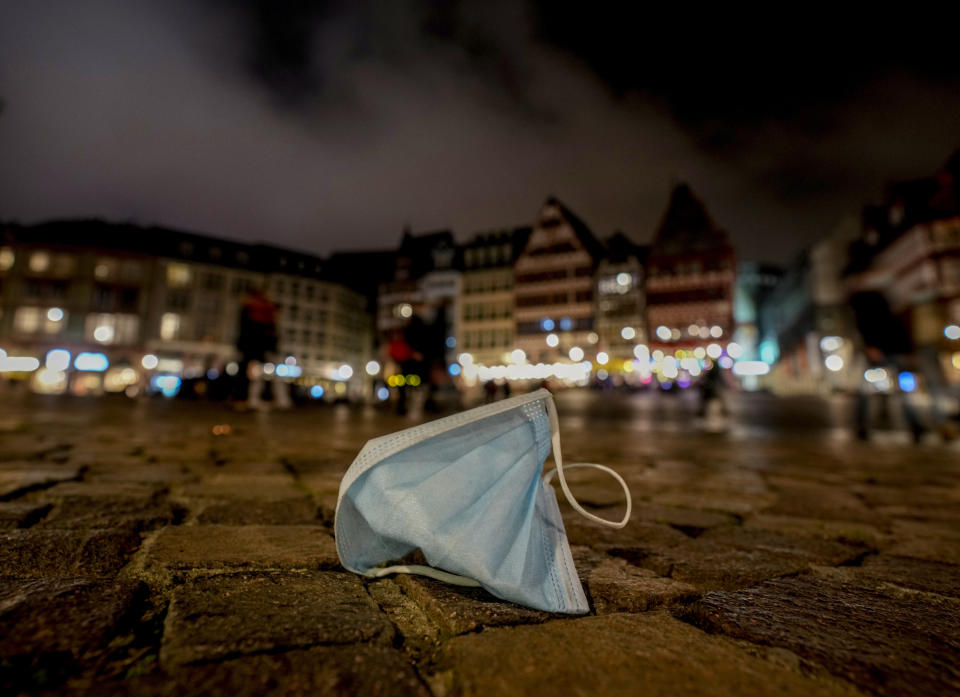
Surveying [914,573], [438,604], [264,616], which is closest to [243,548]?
[264,616]

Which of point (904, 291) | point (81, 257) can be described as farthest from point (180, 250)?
point (904, 291)

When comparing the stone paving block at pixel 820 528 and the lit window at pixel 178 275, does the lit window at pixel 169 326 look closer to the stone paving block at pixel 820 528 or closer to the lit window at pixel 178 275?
the lit window at pixel 178 275

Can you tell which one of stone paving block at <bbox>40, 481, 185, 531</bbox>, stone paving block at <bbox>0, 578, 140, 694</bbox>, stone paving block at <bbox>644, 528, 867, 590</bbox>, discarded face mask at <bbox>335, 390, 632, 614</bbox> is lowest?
stone paving block at <bbox>644, 528, 867, 590</bbox>

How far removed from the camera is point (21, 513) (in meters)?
1.63

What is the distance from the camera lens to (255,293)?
7.99 metres

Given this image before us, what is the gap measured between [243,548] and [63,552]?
399mm

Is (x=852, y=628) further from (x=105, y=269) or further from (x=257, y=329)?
(x=105, y=269)

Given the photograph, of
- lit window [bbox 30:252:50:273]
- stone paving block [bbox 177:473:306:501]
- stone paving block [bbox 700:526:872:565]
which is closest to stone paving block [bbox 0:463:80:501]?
stone paving block [bbox 177:473:306:501]

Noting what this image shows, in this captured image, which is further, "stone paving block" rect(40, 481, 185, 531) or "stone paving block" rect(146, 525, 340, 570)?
"stone paving block" rect(40, 481, 185, 531)

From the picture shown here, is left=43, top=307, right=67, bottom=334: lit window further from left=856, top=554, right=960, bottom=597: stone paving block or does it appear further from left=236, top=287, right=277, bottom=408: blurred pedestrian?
left=856, top=554, right=960, bottom=597: stone paving block

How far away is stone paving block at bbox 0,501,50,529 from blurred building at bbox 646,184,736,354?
38964mm

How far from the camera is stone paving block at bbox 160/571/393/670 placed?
0.81 metres

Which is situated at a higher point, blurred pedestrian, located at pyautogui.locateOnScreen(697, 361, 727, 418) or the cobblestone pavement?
blurred pedestrian, located at pyautogui.locateOnScreen(697, 361, 727, 418)

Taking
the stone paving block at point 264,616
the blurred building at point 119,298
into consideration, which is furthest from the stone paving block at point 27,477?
the blurred building at point 119,298
